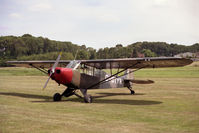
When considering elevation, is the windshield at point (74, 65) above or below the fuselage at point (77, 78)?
above

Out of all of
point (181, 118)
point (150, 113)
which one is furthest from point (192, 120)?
point (150, 113)

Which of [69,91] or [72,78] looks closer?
[72,78]

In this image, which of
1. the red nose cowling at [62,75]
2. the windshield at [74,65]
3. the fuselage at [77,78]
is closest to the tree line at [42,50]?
the fuselage at [77,78]

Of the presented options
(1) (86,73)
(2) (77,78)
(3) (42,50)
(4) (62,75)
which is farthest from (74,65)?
(3) (42,50)

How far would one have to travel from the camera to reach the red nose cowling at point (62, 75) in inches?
457

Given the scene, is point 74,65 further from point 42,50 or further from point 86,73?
point 42,50

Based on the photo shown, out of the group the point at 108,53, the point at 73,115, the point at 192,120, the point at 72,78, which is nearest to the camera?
the point at 192,120

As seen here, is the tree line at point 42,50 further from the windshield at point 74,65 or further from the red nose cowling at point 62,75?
the red nose cowling at point 62,75

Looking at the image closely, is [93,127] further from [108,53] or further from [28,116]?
[108,53]

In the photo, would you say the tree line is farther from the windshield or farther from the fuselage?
the windshield

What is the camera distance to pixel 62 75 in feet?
38.4

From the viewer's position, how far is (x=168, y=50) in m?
192

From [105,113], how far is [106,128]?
248 cm

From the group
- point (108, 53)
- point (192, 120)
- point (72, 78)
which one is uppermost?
point (108, 53)
